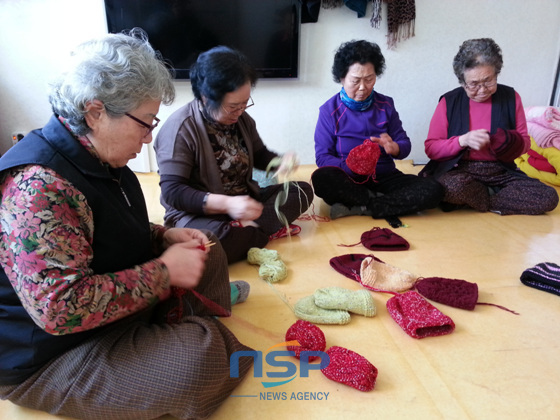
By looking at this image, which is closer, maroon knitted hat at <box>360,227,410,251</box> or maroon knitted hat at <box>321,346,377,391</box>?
maroon knitted hat at <box>321,346,377,391</box>

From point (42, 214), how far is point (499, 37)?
4035 mm

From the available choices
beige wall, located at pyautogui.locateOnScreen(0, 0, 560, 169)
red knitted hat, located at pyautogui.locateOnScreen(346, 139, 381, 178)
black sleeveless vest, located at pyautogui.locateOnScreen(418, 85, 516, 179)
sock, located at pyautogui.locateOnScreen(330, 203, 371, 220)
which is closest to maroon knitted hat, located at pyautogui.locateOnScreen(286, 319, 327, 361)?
sock, located at pyautogui.locateOnScreen(330, 203, 371, 220)

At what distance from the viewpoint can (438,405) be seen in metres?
1.37

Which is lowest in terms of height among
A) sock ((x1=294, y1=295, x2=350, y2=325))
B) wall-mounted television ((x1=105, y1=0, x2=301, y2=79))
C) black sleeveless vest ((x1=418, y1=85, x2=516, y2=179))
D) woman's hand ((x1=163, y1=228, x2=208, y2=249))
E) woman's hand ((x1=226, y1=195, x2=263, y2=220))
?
sock ((x1=294, y1=295, x2=350, y2=325))

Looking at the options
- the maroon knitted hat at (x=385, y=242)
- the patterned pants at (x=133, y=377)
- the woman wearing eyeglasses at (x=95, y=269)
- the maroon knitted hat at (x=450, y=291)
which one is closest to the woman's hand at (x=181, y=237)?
the woman wearing eyeglasses at (x=95, y=269)

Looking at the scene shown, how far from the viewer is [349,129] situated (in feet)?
9.32

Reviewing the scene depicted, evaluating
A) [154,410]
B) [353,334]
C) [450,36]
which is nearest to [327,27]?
[450,36]

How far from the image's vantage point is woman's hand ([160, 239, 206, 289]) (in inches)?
47.1

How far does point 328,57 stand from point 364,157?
4.52ft

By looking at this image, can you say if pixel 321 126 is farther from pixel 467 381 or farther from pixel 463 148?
pixel 467 381

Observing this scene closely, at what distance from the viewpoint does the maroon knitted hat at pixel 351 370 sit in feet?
4.61

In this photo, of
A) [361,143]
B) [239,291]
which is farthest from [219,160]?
[361,143]

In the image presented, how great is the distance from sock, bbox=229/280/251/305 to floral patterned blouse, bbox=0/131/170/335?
77 cm

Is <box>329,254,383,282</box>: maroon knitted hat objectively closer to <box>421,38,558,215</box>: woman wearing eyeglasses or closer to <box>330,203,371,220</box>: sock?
<box>330,203,371,220</box>: sock
